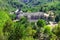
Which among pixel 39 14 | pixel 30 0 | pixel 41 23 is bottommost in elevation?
pixel 30 0

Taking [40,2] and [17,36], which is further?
[40,2]

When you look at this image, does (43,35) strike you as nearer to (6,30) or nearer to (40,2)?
(6,30)

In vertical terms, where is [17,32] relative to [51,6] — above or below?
above

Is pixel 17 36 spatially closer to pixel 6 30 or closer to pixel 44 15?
pixel 6 30

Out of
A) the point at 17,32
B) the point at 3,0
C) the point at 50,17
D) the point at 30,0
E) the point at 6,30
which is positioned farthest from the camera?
the point at 30,0

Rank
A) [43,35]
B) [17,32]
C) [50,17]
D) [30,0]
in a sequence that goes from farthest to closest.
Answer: [30,0] → [50,17] → [43,35] → [17,32]

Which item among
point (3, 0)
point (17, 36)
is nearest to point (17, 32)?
point (17, 36)

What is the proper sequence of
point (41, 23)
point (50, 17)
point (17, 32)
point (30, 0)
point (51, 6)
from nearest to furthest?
1. point (17, 32)
2. point (41, 23)
3. point (50, 17)
4. point (51, 6)
5. point (30, 0)

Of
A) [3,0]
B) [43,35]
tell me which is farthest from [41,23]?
[3,0]

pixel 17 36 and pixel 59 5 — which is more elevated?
pixel 17 36
